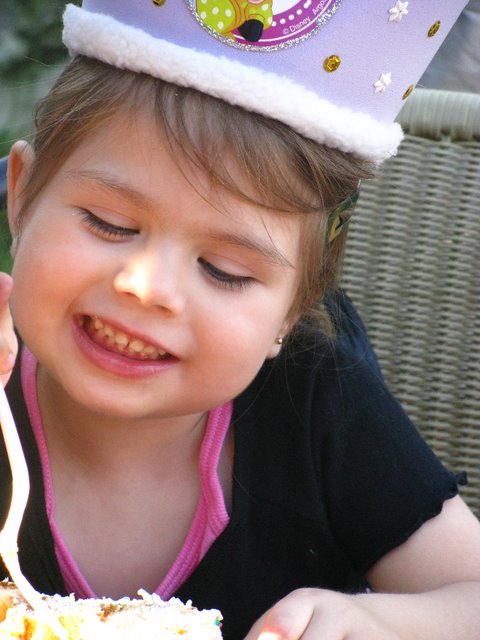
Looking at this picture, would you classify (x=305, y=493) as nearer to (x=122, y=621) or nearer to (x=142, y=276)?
(x=142, y=276)

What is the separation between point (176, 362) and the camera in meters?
1.04

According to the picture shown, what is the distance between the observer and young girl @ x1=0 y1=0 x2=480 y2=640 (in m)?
0.98

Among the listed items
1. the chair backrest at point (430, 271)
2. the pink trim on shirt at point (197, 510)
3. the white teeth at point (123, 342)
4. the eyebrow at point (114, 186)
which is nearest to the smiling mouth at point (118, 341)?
the white teeth at point (123, 342)

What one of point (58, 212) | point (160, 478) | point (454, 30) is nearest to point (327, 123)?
point (58, 212)

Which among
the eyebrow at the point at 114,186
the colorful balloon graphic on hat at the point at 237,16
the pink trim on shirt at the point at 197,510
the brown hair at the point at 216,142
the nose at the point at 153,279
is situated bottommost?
the pink trim on shirt at the point at 197,510

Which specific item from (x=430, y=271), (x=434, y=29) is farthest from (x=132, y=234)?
(x=430, y=271)

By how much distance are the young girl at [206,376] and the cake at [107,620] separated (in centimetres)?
15

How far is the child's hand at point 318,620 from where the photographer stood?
2.79 feet

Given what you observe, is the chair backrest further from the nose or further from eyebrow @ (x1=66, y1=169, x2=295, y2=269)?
the nose

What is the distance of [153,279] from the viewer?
949mm

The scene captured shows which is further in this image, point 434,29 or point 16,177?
point 16,177

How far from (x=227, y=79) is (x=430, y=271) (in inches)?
26.9

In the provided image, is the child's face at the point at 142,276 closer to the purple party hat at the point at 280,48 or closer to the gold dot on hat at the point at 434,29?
the purple party hat at the point at 280,48

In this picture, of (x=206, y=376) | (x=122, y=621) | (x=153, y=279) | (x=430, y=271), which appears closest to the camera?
(x=122, y=621)
